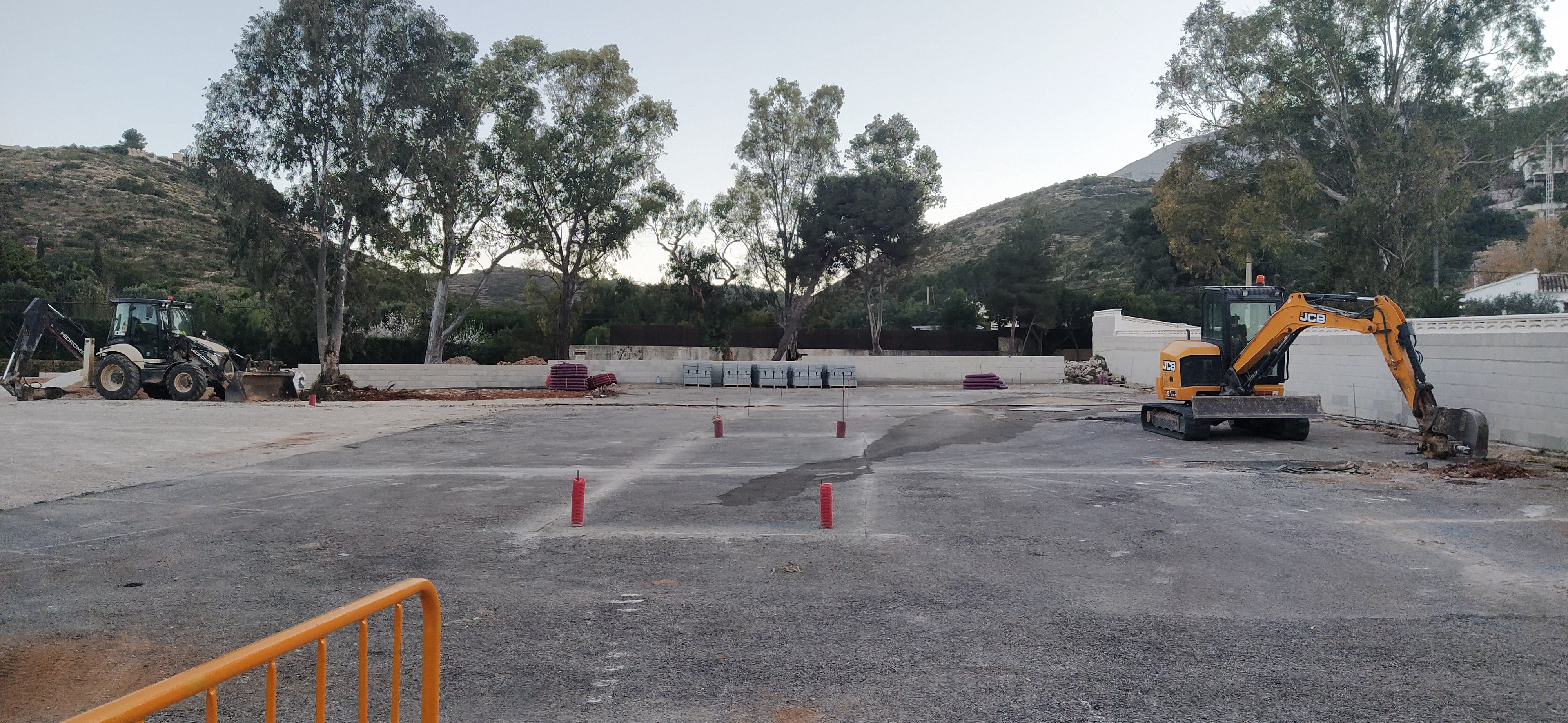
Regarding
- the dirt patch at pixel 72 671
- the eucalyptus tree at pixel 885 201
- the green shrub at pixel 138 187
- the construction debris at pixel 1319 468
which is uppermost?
the green shrub at pixel 138 187

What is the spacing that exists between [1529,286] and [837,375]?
118 feet

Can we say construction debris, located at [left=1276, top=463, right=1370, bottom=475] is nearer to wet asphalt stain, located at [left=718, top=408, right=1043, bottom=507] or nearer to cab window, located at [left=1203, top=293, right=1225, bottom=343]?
cab window, located at [left=1203, top=293, right=1225, bottom=343]

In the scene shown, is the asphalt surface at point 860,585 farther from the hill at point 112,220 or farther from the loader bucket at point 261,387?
the hill at point 112,220

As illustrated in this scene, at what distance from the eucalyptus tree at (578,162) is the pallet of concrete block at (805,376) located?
40.0 feet

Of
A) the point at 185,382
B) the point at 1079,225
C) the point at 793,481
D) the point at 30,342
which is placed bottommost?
the point at 793,481

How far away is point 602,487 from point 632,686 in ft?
23.5

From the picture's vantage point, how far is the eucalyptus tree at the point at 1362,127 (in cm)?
3438

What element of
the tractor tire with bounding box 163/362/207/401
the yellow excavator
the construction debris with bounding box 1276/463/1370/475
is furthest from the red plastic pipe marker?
the tractor tire with bounding box 163/362/207/401

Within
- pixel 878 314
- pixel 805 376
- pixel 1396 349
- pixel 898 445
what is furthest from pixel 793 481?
pixel 878 314

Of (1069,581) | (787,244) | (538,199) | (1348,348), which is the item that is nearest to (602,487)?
(1069,581)

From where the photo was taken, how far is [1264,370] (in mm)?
16641

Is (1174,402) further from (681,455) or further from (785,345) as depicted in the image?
(785,345)

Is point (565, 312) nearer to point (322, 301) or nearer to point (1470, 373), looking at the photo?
point (322, 301)

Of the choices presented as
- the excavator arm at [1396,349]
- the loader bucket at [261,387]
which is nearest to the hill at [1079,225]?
the loader bucket at [261,387]
